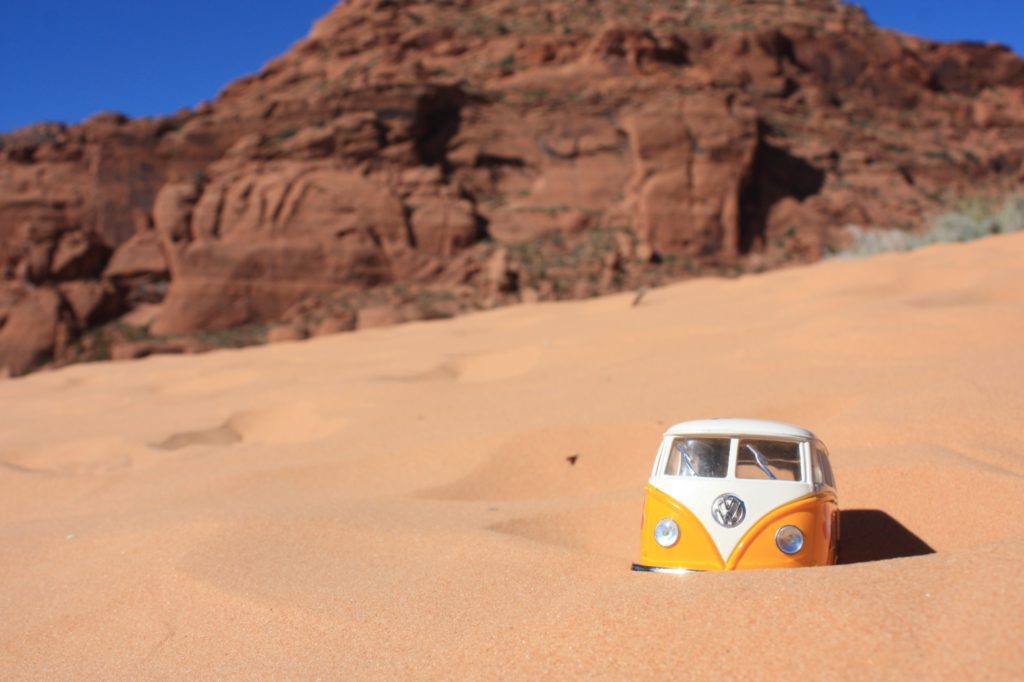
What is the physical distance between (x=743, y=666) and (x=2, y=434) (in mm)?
6906

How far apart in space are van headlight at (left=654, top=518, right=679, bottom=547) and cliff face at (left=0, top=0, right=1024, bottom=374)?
12.9 m

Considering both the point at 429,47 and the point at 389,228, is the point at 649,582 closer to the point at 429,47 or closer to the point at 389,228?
the point at 389,228

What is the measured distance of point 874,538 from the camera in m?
3.77

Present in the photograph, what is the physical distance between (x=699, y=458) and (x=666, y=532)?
435mm

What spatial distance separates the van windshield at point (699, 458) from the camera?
11.8 feet

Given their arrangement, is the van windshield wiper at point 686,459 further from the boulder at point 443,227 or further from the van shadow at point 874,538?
the boulder at point 443,227

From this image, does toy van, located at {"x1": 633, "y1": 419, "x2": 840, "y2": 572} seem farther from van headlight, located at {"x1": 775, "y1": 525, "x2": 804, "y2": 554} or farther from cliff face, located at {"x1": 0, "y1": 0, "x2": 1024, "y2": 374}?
cliff face, located at {"x1": 0, "y1": 0, "x2": 1024, "y2": 374}

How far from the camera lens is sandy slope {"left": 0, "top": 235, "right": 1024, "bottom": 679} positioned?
2.43 meters

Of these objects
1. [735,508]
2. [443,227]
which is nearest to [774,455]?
[735,508]

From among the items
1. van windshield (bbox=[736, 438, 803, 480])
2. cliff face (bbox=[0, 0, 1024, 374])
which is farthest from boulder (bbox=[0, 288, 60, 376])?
van windshield (bbox=[736, 438, 803, 480])

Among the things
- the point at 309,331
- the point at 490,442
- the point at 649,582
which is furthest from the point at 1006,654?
the point at 309,331

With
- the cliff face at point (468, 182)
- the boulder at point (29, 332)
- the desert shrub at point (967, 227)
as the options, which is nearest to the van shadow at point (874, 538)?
the desert shrub at point (967, 227)

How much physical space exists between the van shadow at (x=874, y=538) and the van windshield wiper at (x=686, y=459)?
749mm

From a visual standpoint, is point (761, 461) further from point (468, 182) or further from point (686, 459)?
point (468, 182)
